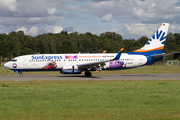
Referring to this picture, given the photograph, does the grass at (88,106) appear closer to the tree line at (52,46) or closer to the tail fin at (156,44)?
the tail fin at (156,44)

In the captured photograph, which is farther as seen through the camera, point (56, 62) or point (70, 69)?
point (56, 62)

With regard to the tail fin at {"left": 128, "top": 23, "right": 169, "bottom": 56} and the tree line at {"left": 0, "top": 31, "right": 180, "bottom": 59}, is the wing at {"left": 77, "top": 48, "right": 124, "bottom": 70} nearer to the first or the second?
the tail fin at {"left": 128, "top": 23, "right": 169, "bottom": 56}

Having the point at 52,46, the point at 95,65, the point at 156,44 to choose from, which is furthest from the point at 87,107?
the point at 52,46

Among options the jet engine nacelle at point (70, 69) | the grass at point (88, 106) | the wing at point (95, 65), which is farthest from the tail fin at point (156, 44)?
the grass at point (88, 106)

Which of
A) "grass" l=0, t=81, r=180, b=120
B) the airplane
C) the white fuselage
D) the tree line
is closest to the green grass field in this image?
"grass" l=0, t=81, r=180, b=120

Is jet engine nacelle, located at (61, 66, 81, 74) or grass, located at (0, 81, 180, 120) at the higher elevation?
jet engine nacelle, located at (61, 66, 81, 74)

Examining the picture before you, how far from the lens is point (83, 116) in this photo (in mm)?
9781

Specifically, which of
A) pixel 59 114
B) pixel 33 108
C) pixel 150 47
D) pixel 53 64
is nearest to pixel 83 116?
pixel 59 114

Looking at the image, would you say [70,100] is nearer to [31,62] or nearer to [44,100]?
[44,100]

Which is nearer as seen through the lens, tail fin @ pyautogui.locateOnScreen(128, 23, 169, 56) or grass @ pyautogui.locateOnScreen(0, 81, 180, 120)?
grass @ pyautogui.locateOnScreen(0, 81, 180, 120)

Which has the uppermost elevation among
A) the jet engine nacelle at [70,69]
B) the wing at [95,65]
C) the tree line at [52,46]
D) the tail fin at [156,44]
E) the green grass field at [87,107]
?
the tree line at [52,46]

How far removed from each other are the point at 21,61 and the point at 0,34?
9593cm

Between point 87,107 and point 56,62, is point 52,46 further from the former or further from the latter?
point 87,107

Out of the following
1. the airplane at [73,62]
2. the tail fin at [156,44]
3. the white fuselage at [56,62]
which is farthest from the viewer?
the tail fin at [156,44]
